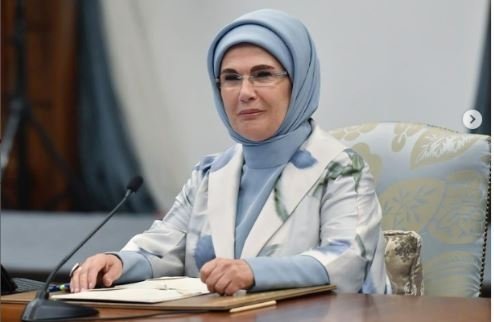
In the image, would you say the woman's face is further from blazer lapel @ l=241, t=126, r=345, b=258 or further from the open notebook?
the open notebook

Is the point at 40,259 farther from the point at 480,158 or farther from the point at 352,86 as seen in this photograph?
the point at 480,158

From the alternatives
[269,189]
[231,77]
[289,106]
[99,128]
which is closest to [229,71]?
[231,77]

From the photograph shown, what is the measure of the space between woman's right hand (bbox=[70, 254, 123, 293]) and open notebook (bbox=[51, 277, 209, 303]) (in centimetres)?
2

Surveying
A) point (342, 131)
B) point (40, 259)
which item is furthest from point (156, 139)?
point (342, 131)

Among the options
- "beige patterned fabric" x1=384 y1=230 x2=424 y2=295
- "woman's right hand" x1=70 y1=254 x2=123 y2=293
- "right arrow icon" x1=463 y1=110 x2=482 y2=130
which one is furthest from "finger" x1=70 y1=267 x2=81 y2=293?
"right arrow icon" x1=463 y1=110 x2=482 y2=130

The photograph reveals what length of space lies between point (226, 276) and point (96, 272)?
277 millimetres

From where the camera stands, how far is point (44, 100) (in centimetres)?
499

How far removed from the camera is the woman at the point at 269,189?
6.68 ft

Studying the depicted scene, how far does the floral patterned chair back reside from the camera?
93.2 inches

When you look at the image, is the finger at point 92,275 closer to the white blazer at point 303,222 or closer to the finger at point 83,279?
the finger at point 83,279

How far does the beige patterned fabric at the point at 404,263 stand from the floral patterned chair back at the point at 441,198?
16 centimetres

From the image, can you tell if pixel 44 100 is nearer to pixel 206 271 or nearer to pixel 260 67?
pixel 260 67

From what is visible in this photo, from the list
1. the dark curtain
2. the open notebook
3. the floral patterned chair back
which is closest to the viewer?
the open notebook

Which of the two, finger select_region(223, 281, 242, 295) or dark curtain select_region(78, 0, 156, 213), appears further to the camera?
dark curtain select_region(78, 0, 156, 213)
